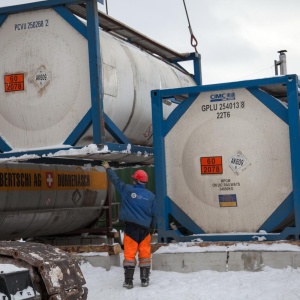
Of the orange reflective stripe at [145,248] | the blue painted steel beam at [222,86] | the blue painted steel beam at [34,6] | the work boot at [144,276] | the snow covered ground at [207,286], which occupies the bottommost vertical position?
the snow covered ground at [207,286]

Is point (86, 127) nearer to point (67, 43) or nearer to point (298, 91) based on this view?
point (67, 43)

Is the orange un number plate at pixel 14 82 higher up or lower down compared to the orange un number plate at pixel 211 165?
higher up

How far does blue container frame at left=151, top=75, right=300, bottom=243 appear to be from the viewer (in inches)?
332

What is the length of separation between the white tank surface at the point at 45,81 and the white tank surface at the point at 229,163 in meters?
1.23

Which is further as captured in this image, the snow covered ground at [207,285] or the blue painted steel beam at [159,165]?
the blue painted steel beam at [159,165]

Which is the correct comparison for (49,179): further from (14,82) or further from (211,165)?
(211,165)

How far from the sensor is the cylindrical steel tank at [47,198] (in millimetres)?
10945

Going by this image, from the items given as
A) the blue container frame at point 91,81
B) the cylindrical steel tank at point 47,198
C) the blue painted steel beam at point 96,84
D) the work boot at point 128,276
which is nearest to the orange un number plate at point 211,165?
the blue container frame at point 91,81

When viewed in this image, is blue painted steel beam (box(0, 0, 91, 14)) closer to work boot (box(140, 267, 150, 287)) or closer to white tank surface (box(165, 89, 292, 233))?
white tank surface (box(165, 89, 292, 233))

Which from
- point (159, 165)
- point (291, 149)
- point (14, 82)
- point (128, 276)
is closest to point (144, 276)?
point (128, 276)

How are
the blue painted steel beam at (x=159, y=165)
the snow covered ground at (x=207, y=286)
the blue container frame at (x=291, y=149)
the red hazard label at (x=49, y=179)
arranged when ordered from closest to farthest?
the snow covered ground at (x=207, y=286) < the blue container frame at (x=291, y=149) < the blue painted steel beam at (x=159, y=165) < the red hazard label at (x=49, y=179)

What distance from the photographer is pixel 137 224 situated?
8.53m

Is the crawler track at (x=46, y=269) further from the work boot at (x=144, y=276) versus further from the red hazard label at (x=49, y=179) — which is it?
the red hazard label at (x=49, y=179)

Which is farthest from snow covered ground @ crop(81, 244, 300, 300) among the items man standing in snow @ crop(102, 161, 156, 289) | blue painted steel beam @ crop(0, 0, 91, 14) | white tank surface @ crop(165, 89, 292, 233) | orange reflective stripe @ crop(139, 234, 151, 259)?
blue painted steel beam @ crop(0, 0, 91, 14)
